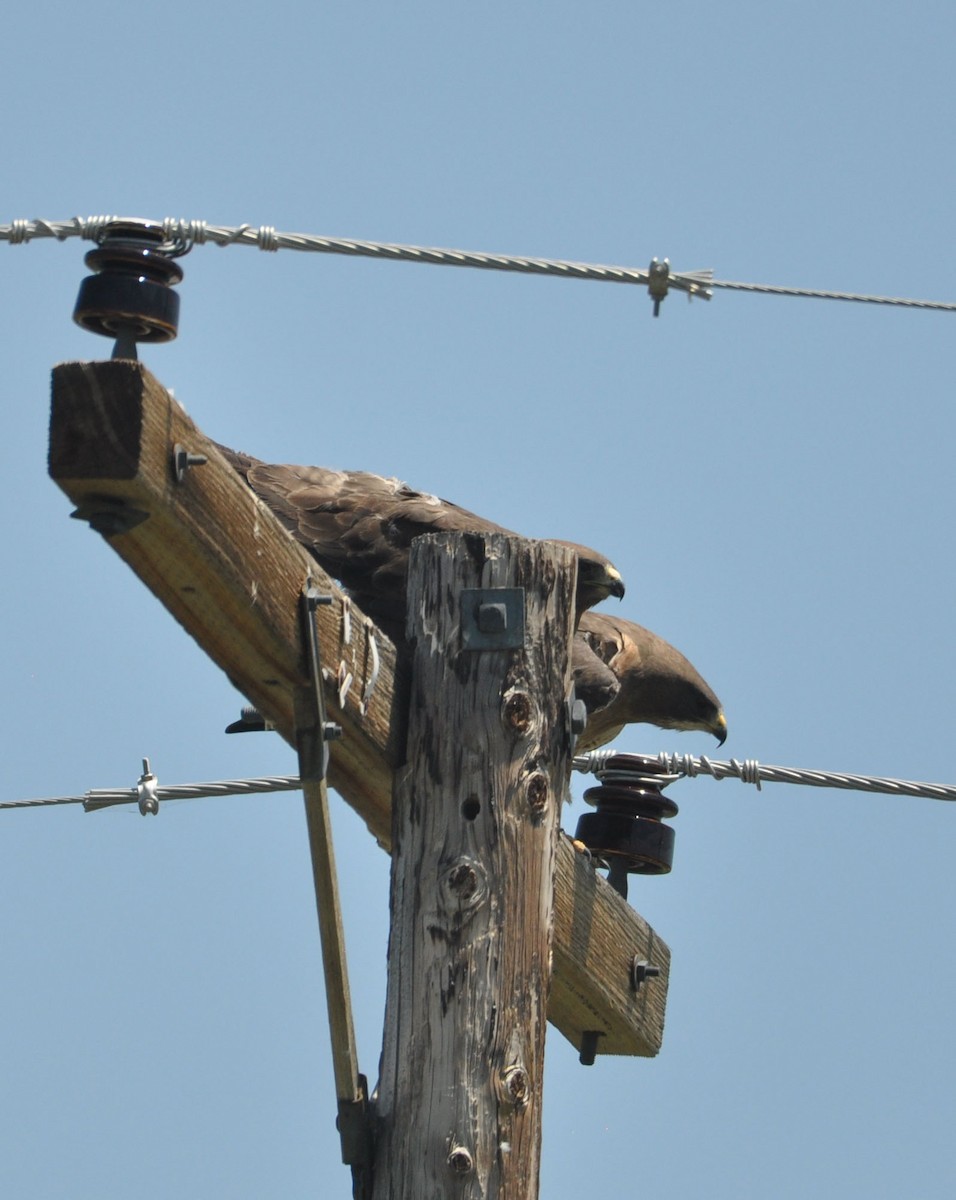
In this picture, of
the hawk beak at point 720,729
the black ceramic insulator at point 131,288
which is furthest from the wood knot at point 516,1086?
the hawk beak at point 720,729

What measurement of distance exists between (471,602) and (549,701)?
0.30 meters

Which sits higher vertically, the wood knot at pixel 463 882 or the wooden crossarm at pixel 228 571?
the wooden crossarm at pixel 228 571

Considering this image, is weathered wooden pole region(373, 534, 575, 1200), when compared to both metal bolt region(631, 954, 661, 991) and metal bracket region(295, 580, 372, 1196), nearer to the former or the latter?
metal bracket region(295, 580, 372, 1196)

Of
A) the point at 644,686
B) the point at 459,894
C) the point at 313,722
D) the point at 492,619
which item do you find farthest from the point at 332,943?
the point at 644,686

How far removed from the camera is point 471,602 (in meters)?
4.62

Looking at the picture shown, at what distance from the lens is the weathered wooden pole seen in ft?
13.9

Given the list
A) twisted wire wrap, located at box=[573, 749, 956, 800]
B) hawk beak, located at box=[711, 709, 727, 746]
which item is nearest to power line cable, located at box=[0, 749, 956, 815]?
twisted wire wrap, located at box=[573, 749, 956, 800]

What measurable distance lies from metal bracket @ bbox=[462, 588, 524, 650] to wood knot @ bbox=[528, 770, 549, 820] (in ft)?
1.00

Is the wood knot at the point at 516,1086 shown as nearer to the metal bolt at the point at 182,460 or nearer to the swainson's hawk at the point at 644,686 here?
the metal bolt at the point at 182,460

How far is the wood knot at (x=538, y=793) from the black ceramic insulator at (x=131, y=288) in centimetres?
133

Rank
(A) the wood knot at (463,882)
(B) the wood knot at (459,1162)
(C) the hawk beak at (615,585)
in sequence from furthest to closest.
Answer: (C) the hawk beak at (615,585), (A) the wood knot at (463,882), (B) the wood knot at (459,1162)

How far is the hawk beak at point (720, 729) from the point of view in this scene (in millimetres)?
9664

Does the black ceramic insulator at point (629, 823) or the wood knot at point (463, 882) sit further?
the black ceramic insulator at point (629, 823)

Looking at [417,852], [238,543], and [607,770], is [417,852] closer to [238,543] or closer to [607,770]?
[238,543]
